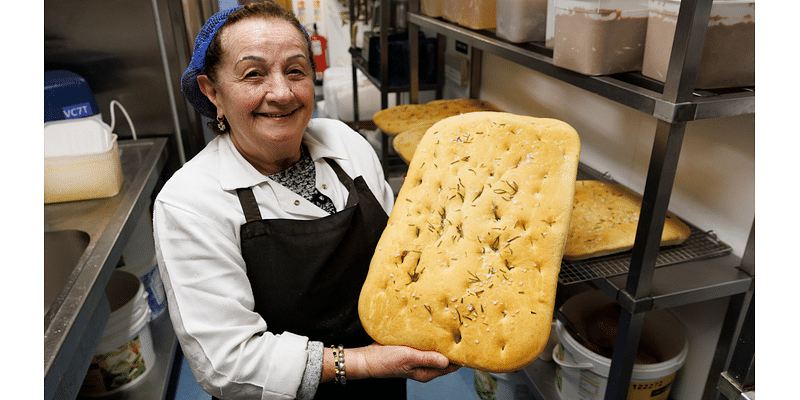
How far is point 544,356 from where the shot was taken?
193 cm

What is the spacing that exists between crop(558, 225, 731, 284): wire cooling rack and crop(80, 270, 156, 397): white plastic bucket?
5.51ft

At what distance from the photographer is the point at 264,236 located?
1.17 m

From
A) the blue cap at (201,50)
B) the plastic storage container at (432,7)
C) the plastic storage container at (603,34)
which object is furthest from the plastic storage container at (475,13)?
the blue cap at (201,50)

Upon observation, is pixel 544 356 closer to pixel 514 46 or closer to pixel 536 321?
pixel 536 321

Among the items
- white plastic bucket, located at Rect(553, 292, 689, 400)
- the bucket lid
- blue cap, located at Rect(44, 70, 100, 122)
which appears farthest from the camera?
blue cap, located at Rect(44, 70, 100, 122)

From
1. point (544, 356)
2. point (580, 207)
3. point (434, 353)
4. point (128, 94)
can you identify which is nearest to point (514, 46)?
point (580, 207)

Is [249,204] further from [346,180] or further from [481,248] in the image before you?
[481,248]

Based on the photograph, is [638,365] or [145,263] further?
[145,263]

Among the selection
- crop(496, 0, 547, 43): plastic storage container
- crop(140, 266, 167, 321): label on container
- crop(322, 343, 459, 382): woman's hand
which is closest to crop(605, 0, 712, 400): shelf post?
crop(322, 343, 459, 382): woman's hand

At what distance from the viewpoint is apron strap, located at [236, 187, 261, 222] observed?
45.9 inches

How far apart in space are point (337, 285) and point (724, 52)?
3.58ft

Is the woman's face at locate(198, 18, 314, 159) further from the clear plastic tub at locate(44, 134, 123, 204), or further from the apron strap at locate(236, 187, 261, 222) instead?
the clear plastic tub at locate(44, 134, 123, 204)

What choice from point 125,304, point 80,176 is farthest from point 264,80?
point 125,304

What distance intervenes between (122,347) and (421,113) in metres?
1.78
